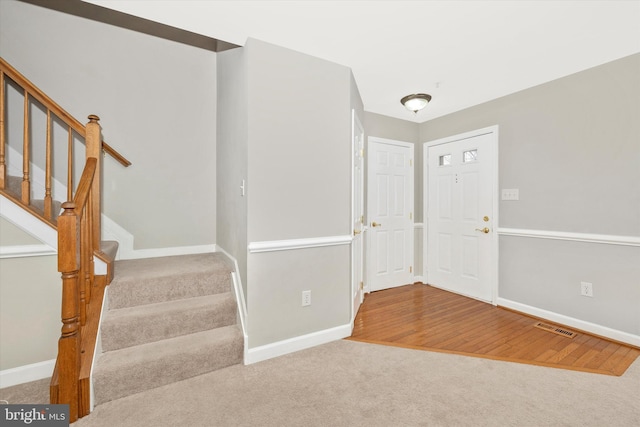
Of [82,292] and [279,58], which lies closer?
[82,292]

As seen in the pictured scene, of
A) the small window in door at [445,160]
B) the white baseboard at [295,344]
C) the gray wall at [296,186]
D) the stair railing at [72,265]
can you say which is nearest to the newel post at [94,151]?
the stair railing at [72,265]

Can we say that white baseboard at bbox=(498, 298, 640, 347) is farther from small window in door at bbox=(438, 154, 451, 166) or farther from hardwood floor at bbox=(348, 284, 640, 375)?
small window in door at bbox=(438, 154, 451, 166)

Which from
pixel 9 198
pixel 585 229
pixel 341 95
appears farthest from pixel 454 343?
pixel 9 198

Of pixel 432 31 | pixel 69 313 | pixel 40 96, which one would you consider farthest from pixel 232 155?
pixel 432 31

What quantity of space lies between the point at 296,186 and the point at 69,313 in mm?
1616

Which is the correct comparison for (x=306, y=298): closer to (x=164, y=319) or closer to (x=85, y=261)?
(x=164, y=319)

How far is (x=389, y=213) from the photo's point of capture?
394cm

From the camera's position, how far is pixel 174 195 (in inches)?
119

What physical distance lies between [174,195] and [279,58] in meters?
1.84

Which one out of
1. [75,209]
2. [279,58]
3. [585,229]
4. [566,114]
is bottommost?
[585,229]

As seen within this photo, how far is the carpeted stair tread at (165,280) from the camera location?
210 centimetres

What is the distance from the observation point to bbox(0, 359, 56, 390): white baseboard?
182 centimetres

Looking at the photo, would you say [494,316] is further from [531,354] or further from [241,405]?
[241,405]

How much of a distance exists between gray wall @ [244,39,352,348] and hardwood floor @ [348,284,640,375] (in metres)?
0.58
